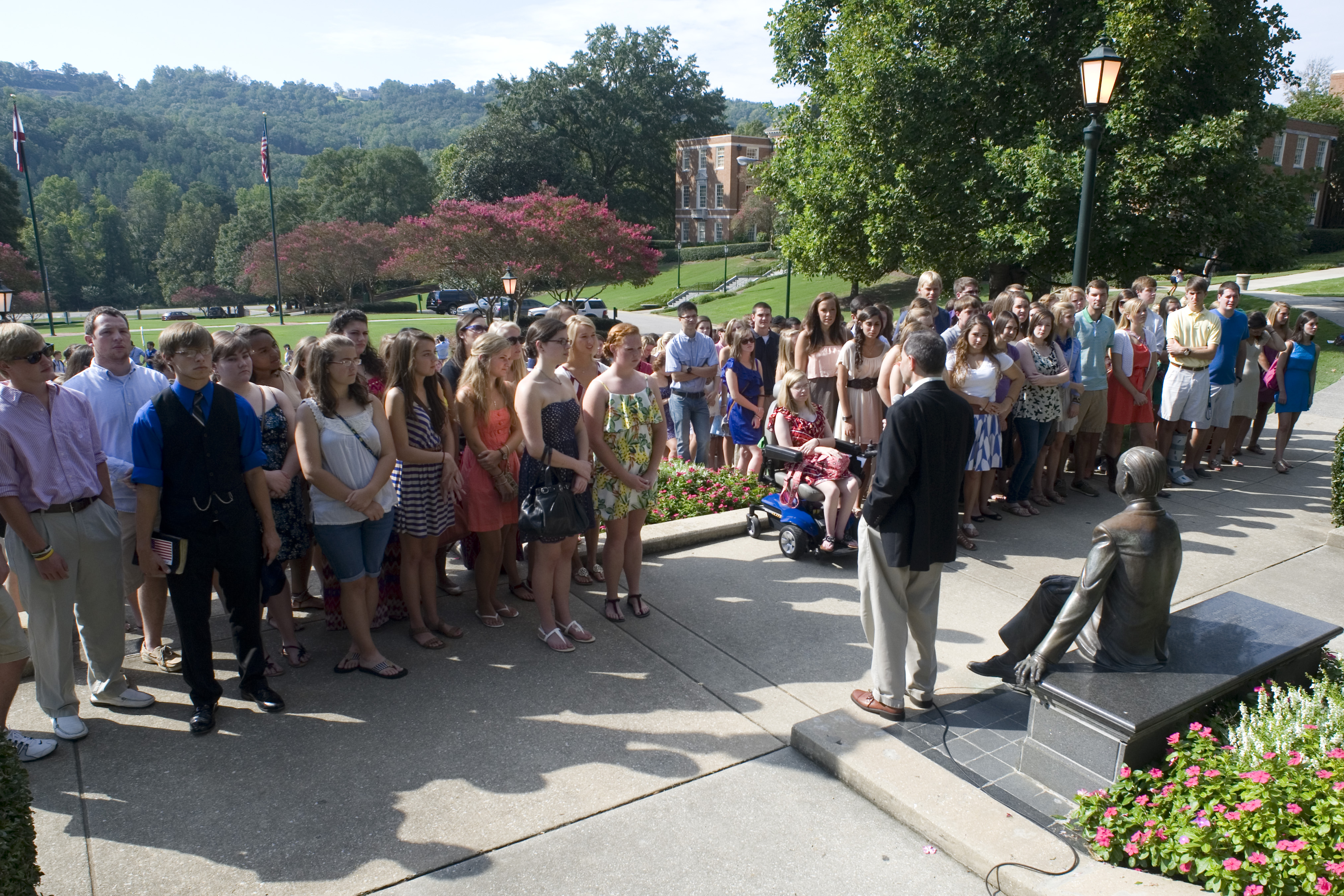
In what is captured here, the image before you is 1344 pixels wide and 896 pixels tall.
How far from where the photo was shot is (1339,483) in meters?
7.38

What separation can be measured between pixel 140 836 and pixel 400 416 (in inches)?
91.6

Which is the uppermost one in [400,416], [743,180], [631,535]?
[743,180]

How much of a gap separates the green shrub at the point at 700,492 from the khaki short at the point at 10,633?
449 cm

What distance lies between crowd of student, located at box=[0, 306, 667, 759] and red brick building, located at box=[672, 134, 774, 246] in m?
73.4

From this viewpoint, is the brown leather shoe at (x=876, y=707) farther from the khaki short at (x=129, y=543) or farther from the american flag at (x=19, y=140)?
the american flag at (x=19, y=140)

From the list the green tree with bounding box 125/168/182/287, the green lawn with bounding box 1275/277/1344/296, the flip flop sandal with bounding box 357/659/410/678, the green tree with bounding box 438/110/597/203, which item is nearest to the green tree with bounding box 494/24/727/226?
the green tree with bounding box 438/110/597/203

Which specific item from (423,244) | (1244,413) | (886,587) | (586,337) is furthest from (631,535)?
(423,244)

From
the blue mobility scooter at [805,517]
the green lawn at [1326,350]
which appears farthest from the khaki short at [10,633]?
the green lawn at [1326,350]

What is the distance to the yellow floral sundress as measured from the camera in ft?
17.4

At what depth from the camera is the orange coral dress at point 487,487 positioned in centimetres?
534

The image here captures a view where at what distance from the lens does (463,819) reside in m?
3.58

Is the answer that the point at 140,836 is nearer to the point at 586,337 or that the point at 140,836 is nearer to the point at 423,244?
the point at 586,337

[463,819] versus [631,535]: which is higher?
[631,535]


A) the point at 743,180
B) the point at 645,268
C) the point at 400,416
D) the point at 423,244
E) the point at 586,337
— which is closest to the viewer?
the point at 400,416
